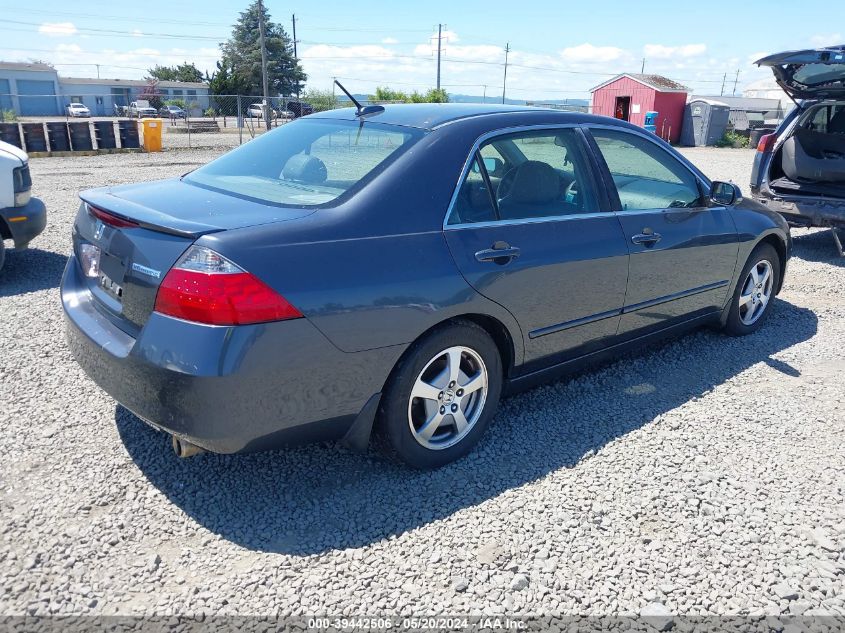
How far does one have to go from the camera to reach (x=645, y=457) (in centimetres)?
345

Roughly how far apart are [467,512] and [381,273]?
113 centimetres

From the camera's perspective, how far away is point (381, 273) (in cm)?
279

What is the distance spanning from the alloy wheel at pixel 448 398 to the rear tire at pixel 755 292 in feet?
8.81

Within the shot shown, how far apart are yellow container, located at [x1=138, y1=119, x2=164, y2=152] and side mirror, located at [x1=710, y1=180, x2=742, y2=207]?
20.4 m

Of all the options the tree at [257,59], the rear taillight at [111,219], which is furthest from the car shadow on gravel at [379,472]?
the tree at [257,59]

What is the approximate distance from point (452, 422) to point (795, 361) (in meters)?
2.95

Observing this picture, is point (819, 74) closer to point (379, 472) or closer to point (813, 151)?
point (813, 151)

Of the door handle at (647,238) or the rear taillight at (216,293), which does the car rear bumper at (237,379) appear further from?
the door handle at (647,238)

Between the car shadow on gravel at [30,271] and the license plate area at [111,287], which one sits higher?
the license plate area at [111,287]

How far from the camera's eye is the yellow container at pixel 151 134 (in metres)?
21.4

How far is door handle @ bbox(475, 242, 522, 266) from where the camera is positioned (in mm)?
3152

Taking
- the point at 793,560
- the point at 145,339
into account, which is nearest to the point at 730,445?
the point at 793,560

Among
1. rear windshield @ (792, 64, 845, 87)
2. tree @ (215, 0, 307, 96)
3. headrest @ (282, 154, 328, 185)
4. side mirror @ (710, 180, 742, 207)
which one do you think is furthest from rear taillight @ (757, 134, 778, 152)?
tree @ (215, 0, 307, 96)

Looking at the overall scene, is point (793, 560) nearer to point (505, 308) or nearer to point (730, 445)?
point (730, 445)
